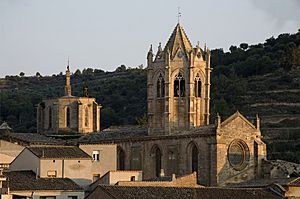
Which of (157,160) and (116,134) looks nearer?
(157,160)

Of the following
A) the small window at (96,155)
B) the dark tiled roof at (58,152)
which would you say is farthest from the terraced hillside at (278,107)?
the dark tiled roof at (58,152)

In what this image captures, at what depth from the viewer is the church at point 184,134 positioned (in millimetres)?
75062

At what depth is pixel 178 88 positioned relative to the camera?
79.7 m

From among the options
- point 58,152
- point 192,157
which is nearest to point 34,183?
point 58,152

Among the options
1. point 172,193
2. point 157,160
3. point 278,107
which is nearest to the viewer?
point 172,193

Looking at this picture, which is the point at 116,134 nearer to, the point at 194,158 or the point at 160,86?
the point at 160,86

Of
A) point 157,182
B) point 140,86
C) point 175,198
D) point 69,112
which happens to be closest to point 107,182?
point 157,182

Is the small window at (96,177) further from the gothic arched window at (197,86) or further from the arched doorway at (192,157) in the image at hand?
the gothic arched window at (197,86)

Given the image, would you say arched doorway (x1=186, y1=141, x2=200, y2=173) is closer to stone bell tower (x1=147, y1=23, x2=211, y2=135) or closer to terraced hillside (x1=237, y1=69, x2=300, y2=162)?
stone bell tower (x1=147, y1=23, x2=211, y2=135)

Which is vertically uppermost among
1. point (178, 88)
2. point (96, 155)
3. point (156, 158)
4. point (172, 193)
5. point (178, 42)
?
point (178, 42)

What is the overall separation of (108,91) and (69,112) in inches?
1086

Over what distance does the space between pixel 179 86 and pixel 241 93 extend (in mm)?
25569

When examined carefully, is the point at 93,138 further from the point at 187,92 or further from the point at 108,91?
the point at 108,91

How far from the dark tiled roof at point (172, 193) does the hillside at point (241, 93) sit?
74.3 feet
